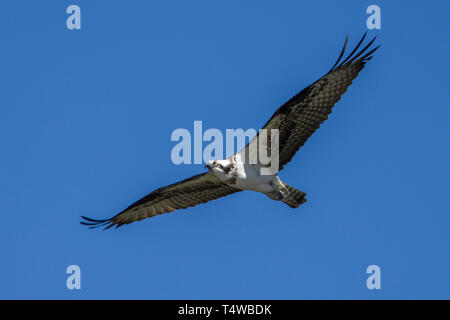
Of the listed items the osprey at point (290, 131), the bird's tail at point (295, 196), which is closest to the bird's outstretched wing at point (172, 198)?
the osprey at point (290, 131)

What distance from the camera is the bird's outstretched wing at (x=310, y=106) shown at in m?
11.9

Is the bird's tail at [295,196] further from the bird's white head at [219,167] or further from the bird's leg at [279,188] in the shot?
the bird's white head at [219,167]

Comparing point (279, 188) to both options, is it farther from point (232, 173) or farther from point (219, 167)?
point (219, 167)

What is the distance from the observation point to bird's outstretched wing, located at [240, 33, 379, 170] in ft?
39.0

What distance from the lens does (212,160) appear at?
39.9ft

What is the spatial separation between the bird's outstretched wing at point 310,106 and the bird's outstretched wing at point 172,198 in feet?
4.30

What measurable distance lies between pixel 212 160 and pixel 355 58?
310cm

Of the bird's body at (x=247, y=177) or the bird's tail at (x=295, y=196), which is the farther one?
the bird's tail at (x=295, y=196)

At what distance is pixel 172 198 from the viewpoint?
44.7 ft

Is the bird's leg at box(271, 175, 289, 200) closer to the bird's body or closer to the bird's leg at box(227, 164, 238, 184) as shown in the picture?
the bird's body

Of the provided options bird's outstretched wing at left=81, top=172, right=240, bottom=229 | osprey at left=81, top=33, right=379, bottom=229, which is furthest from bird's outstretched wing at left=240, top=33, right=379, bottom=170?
bird's outstretched wing at left=81, top=172, right=240, bottom=229

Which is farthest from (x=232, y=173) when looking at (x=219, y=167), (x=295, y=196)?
(x=295, y=196)

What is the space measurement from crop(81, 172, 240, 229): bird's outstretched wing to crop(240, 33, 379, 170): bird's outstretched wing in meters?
1.31
